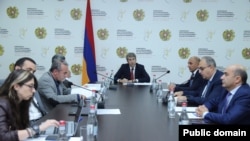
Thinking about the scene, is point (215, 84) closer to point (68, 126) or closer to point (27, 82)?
point (68, 126)

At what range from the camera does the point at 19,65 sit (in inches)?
131

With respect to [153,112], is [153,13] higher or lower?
higher

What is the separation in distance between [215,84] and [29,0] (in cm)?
420

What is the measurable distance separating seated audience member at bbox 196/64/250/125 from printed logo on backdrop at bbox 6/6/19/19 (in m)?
4.65

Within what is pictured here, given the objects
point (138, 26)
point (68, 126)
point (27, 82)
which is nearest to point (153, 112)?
point (68, 126)

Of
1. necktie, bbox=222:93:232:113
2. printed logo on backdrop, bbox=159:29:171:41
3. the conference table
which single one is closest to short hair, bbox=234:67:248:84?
necktie, bbox=222:93:232:113

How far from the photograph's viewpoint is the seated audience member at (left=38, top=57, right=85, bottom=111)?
3.48 metres

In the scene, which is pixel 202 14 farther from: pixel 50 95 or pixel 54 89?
pixel 50 95

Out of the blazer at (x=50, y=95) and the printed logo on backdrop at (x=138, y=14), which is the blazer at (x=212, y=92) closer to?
the blazer at (x=50, y=95)

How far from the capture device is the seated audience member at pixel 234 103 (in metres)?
2.58

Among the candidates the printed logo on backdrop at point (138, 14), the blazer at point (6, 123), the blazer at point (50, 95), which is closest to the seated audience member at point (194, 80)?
the printed logo on backdrop at point (138, 14)

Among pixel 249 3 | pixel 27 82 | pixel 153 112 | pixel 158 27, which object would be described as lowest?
pixel 153 112

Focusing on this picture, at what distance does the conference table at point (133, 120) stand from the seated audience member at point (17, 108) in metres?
0.35

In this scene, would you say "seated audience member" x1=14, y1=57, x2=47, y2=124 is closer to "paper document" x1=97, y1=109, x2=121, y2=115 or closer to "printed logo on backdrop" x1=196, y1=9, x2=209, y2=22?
"paper document" x1=97, y1=109, x2=121, y2=115
